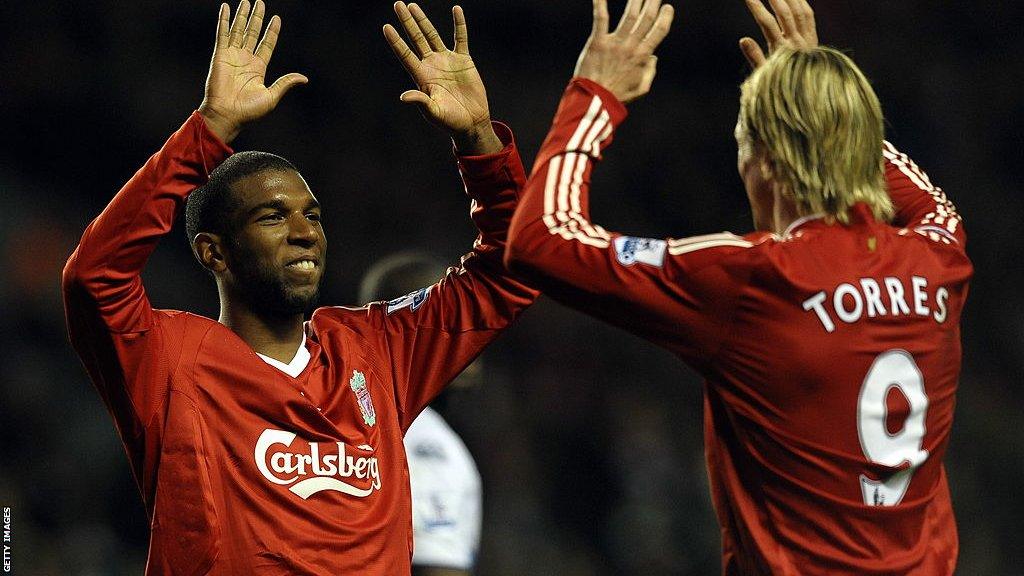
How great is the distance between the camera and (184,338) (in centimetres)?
299

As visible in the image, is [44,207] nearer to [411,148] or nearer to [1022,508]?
[411,148]

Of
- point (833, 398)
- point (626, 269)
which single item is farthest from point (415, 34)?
point (833, 398)

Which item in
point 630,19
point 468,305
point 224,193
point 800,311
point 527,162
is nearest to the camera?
point 800,311

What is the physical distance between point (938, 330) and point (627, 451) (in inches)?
255

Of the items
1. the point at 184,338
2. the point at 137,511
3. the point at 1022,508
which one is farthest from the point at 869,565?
the point at 1022,508

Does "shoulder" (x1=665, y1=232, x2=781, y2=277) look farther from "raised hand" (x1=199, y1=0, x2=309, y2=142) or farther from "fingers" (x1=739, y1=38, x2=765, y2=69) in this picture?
"raised hand" (x1=199, y1=0, x2=309, y2=142)

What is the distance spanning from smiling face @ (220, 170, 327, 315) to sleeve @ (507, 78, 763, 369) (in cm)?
85

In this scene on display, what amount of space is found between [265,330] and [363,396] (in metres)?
0.31

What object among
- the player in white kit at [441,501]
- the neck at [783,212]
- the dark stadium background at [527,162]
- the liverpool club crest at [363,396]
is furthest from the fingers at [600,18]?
the dark stadium background at [527,162]

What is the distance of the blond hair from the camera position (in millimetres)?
2508

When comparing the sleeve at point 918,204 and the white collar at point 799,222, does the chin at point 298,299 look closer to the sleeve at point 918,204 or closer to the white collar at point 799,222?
the white collar at point 799,222

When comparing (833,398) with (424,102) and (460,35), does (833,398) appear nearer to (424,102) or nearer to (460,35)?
(424,102)

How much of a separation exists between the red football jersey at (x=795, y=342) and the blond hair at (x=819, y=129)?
0.19 ft

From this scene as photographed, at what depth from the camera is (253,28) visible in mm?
3006
